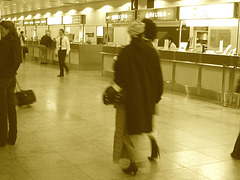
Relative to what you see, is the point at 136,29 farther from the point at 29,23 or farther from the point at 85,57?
the point at 29,23

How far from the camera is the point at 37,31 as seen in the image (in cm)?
2519

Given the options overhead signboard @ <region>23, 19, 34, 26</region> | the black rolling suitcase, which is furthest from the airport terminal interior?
overhead signboard @ <region>23, 19, 34, 26</region>

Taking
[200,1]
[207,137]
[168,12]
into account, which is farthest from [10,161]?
[200,1]

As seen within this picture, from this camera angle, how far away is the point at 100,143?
469 centimetres

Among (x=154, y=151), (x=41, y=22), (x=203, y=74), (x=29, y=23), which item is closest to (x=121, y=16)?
(x=203, y=74)

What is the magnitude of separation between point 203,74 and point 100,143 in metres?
4.95

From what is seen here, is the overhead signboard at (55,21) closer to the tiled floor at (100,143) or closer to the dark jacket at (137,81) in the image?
the tiled floor at (100,143)

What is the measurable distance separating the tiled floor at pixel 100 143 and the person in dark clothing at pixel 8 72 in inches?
9.4

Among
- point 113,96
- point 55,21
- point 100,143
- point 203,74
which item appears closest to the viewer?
point 113,96

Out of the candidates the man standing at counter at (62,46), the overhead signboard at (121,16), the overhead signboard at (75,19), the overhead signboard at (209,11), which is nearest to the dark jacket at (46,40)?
the overhead signboard at (75,19)

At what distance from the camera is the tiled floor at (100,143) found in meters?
3.68

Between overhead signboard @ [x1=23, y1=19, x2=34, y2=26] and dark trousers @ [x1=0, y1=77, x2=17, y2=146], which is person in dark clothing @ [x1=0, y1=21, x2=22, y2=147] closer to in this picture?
dark trousers @ [x1=0, y1=77, x2=17, y2=146]

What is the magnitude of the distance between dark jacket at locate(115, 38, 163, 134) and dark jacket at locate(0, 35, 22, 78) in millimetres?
1572

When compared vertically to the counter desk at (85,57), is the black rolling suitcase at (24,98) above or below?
below
